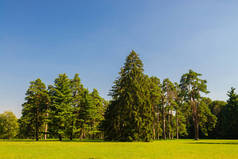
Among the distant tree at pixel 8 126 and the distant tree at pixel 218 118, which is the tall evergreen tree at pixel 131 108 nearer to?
the distant tree at pixel 218 118

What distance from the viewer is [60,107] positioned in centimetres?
4334

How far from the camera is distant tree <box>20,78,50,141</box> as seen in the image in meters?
44.8

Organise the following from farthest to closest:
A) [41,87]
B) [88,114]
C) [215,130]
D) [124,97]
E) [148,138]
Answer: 1. [215,130]
2. [88,114]
3. [41,87]
4. [124,97]
5. [148,138]

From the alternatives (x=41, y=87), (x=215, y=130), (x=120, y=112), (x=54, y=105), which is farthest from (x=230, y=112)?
(x=41, y=87)

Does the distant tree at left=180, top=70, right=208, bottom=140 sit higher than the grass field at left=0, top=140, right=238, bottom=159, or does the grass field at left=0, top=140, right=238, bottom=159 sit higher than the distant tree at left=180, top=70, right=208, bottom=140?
the distant tree at left=180, top=70, right=208, bottom=140

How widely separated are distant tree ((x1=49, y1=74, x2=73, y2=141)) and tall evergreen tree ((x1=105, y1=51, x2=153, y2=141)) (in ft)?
32.3

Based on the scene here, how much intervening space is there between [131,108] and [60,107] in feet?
56.1

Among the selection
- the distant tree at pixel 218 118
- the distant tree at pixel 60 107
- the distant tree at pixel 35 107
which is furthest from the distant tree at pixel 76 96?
the distant tree at pixel 218 118

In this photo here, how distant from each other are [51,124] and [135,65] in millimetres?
23608

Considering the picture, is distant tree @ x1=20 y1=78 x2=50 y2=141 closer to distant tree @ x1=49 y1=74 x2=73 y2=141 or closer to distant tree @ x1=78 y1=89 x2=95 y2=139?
distant tree @ x1=49 y1=74 x2=73 y2=141

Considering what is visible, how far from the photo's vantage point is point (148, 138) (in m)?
37.0

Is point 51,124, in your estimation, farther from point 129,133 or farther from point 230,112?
point 230,112

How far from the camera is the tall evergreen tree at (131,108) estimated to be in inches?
1471

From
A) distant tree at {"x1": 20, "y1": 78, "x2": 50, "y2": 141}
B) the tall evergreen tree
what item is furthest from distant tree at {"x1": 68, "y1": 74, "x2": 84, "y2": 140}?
the tall evergreen tree
